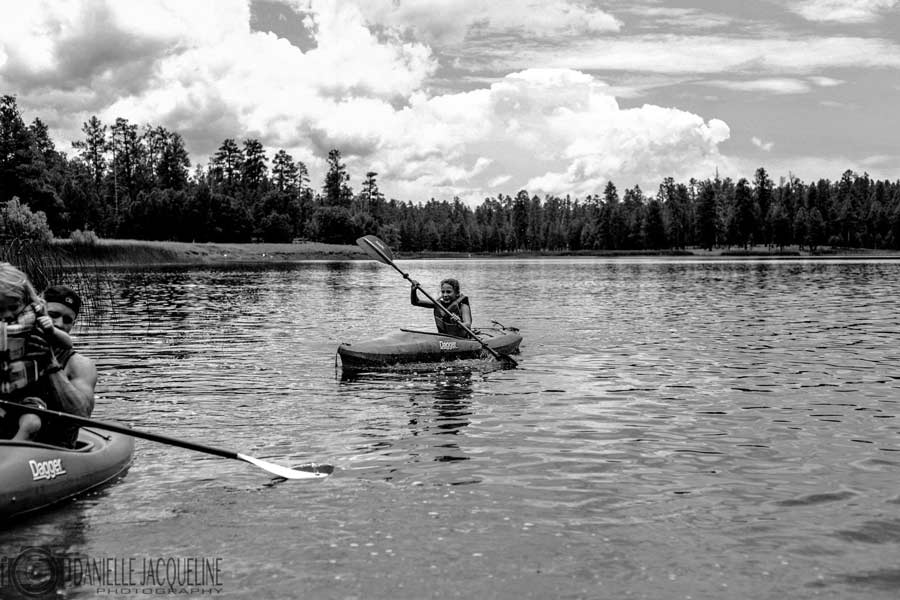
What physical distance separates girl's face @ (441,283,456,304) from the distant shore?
29.8 ft

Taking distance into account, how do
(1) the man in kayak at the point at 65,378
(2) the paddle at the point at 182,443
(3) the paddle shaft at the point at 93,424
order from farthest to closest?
(1) the man in kayak at the point at 65,378 → (2) the paddle at the point at 182,443 → (3) the paddle shaft at the point at 93,424

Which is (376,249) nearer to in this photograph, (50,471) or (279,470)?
(279,470)

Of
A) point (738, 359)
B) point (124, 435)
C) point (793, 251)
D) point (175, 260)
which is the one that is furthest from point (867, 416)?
point (793, 251)

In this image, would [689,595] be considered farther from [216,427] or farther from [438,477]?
[216,427]

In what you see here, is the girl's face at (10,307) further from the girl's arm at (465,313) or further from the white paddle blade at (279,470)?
the girl's arm at (465,313)

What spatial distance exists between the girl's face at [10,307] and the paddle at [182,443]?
31.8 inches

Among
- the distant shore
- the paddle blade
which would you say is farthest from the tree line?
the paddle blade

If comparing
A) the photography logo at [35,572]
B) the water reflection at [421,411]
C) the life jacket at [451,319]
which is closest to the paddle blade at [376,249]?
the life jacket at [451,319]

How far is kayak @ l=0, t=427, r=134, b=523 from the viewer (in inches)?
279

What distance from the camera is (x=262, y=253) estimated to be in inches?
4252

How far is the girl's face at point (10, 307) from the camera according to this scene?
23.3 feet

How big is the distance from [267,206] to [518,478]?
5080 inches

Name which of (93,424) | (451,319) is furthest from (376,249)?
(93,424)

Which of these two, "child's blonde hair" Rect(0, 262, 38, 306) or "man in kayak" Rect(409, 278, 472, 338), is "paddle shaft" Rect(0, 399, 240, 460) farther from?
"man in kayak" Rect(409, 278, 472, 338)
